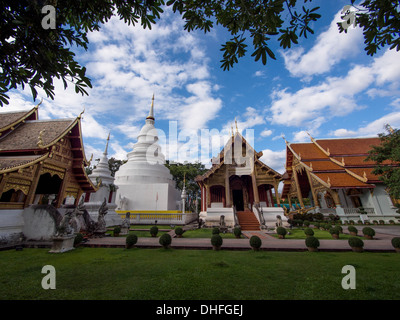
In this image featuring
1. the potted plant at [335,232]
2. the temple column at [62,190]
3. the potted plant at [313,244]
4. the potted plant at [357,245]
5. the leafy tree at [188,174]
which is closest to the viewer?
the potted plant at [357,245]

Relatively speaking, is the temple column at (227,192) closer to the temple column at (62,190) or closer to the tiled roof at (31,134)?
the temple column at (62,190)

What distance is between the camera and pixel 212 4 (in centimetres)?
335

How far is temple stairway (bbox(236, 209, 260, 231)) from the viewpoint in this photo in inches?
551

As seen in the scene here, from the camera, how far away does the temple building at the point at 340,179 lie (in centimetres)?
1783

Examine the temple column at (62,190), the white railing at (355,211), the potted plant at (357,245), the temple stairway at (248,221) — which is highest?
the temple column at (62,190)

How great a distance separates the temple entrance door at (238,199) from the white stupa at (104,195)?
11673 millimetres

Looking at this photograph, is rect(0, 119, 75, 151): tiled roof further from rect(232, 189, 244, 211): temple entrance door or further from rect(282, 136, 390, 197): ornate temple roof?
rect(282, 136, 390, 197): ornate temple roof

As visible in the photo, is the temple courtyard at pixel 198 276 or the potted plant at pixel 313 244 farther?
the potted plant at pixel 313 244

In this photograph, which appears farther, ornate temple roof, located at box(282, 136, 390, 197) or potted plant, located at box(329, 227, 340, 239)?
ornate temple roof, located at box(282, 136, 390, 197)

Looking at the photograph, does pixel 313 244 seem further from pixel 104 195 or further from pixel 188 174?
pixel 188 174

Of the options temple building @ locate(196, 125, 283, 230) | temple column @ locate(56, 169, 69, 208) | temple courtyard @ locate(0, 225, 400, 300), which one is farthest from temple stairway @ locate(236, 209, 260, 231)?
temple column @ locate(56, 169, 69, 208)

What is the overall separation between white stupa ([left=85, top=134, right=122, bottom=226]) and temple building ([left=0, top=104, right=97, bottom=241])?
401 cm

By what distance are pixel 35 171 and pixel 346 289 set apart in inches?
447

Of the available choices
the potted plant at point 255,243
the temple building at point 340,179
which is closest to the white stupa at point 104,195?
the potted plant at point 255,243
